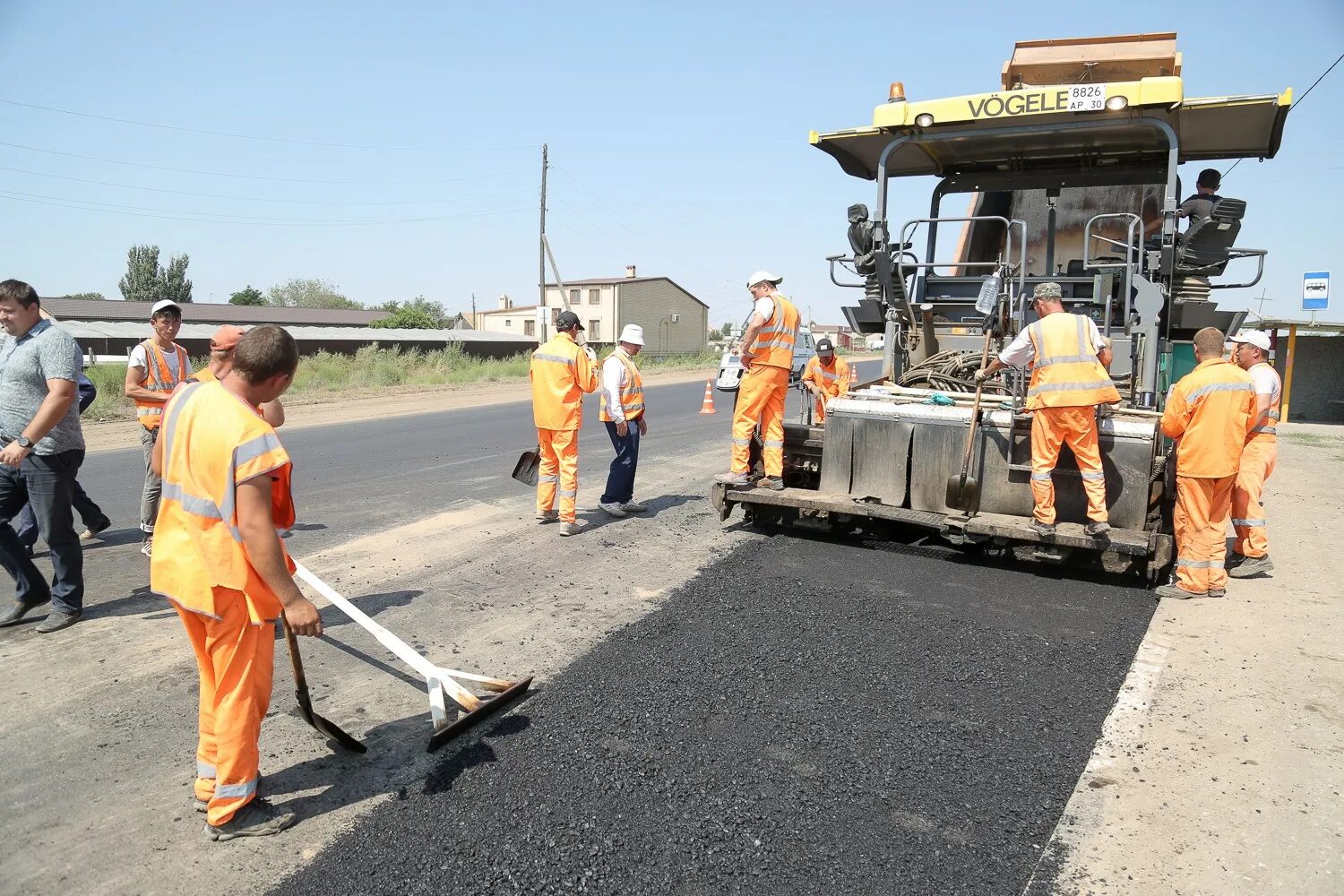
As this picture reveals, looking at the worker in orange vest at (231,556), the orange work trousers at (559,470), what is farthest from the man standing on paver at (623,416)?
the worker in orange vest at (231,556)

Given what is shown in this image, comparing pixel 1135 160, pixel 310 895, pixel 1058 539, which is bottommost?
pixel 310 895

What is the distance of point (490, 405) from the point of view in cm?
1872

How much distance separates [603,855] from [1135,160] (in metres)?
6.64

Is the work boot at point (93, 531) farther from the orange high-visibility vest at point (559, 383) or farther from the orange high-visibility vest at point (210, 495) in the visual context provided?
the orange high-visibility vest at point (210, 495)

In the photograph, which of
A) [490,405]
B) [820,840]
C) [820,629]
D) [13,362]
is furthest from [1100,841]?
[490,405]

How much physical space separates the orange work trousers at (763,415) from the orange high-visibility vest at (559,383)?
3.96 ft

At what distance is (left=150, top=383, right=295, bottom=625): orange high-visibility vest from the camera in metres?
2.55

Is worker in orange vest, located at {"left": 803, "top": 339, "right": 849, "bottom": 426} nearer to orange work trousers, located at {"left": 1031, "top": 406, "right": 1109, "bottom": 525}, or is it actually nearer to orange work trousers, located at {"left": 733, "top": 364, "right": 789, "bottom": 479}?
orange work trousers, located at {"left": 733, "top": 364, "right": 789, "bottom": 479}

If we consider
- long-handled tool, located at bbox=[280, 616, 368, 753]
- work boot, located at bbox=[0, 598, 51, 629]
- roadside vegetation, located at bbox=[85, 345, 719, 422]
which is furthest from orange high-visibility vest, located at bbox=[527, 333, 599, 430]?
roadside vegetation, located at bbox=[85, 345, 719, 422]

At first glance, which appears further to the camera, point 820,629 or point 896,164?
point 896,164

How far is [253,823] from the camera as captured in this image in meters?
2.75

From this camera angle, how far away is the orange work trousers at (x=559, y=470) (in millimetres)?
6645

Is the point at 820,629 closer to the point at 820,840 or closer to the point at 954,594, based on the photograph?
the point at 954,594

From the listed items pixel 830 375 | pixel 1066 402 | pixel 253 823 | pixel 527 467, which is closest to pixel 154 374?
pixel 527 467
